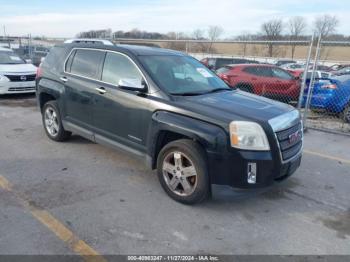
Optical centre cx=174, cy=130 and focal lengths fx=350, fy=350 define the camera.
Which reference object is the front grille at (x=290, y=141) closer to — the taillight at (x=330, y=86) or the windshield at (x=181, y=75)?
the windshield at (x=181, y=75)

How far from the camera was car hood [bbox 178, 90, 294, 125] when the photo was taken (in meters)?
3.75

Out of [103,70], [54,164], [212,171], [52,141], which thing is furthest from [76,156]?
[212,171]

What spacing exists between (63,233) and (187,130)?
1618 mm

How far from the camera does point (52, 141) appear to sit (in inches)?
247

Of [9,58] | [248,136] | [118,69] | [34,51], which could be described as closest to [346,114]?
[248,136]

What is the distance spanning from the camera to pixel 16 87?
10.7 metres

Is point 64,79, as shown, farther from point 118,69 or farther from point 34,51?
point 34,51

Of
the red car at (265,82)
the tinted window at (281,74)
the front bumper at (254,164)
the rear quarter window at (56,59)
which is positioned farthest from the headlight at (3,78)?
the front bumper at (254,164)

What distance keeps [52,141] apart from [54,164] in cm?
125

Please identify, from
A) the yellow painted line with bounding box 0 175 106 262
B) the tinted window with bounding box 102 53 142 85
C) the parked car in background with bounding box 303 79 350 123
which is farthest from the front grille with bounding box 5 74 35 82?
the parked car in background with bounding box 303 79 350 123

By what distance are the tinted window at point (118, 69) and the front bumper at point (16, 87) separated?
22.3ft

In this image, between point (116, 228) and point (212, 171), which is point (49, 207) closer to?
point (116, 228)

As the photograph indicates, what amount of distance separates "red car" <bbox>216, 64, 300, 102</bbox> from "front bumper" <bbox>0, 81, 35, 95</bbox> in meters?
6.21

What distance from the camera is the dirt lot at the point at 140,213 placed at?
10.6 ft
